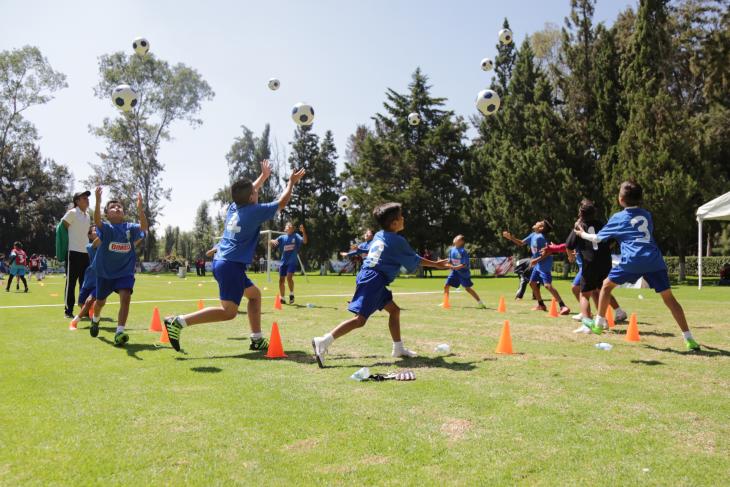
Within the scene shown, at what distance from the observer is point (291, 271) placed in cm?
1470

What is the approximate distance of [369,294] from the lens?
242 inches


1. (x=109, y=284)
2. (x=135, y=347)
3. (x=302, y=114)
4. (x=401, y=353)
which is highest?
(x=302, y=114)

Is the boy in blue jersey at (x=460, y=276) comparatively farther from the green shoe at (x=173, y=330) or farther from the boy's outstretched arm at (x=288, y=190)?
the green shoe at (x=173, y=330)

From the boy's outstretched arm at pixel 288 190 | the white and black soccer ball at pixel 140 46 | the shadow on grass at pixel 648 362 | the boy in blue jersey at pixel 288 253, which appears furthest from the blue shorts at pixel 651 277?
the white and black soccer ball at pixel 140 46

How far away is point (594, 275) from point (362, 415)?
6285 millimetres

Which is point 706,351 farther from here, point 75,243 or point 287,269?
point 75,243

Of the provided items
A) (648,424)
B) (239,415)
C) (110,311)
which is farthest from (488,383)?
(110,311)

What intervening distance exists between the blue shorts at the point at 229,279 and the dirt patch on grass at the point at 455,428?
3439 millimetres

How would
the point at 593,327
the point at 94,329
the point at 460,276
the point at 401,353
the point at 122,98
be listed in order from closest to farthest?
the point at 401,353, the point at 593,327, the point at 94,329, the point at 460,276, the point at 122,98

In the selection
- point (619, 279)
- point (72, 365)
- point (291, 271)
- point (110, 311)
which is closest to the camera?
point (72, 365)

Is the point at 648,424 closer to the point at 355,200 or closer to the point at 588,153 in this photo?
the point at 588,153

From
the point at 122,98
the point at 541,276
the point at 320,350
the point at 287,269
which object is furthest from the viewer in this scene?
the point at 287,269

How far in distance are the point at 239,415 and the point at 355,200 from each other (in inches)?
1802

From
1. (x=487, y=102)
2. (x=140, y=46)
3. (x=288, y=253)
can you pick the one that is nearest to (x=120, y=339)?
(x=288, y=253)
